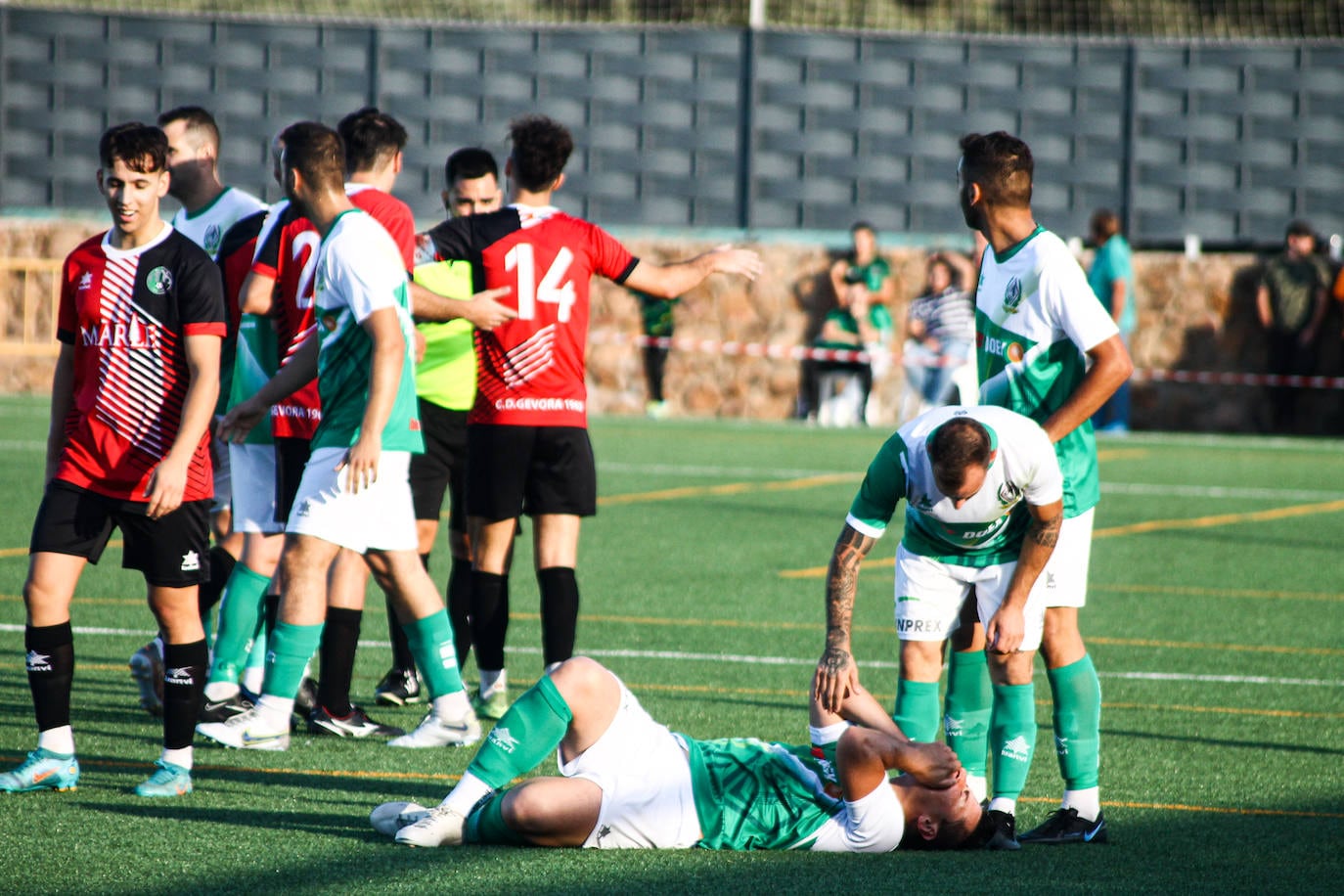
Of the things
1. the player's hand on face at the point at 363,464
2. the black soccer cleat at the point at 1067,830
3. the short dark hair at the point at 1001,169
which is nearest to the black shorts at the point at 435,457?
the player's hand on face at the point at 363,464

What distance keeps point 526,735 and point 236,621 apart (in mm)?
2213

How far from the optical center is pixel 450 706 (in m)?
6.13

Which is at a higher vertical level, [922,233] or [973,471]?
[922,233]

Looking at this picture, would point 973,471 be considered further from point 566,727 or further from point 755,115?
point 755,115

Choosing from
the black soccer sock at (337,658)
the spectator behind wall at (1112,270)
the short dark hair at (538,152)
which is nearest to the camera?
the black soccer sock at (337,658)

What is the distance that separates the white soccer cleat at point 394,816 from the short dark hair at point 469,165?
10.4 ft

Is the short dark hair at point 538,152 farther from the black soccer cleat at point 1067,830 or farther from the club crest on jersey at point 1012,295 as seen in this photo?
the black soccer cleat at point 1067,830

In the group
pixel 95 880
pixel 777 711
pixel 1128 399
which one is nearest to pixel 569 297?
pixel 777 711

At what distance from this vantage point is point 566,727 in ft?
15.8

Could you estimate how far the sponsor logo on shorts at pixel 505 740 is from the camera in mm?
4789

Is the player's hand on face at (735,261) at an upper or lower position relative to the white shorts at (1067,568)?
upper

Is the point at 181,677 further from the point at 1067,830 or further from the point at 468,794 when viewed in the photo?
the point at 1067,830

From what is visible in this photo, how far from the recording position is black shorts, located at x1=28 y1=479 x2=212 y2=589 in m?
5.31

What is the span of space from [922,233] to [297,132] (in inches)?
761
